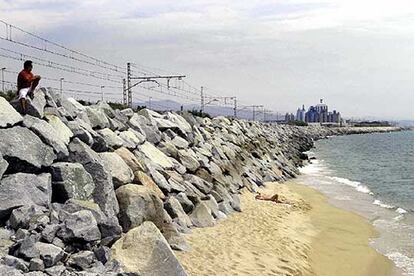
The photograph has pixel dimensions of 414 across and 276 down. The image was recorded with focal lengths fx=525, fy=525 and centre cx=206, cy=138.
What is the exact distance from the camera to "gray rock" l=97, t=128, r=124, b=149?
45.9 ft

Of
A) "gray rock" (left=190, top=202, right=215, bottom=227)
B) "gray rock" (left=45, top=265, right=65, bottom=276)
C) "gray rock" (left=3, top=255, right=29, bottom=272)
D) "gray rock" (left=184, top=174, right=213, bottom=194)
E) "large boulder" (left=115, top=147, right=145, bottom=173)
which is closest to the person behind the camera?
"gray rock" (left=3, top=255, right=29, bottom=272)

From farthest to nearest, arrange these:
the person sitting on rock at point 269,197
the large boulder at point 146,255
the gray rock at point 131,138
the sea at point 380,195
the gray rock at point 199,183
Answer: the person sitting on rock at point 269,197 → the sea at point 380,195 → the gray rock at point 199,183 → the gray rock at point 131,138 → the large boulder at point 146,255

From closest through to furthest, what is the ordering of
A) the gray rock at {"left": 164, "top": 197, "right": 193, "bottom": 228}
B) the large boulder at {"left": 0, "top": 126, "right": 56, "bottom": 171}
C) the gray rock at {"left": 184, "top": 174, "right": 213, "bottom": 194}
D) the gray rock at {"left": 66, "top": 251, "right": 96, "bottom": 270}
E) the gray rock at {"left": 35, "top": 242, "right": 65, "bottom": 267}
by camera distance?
the gray rock at {"left": 35, "top": 242, "right": 65, "bottom": 267} < the gray rock at {"left": 66, "top": 251, "right": 96, "bottom": 270} < the large boulder at {"left": 0, "top": 126, "right": 56, "bottom": 171} < the gray rock at {"left": 164, "top": 197, "right": 193, "bottom": 228} < the gray rock at {"left": 184, "top": 174, "right": 213, "bottom": 194}

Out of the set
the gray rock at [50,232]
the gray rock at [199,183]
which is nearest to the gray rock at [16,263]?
the gray rock at [50,232]

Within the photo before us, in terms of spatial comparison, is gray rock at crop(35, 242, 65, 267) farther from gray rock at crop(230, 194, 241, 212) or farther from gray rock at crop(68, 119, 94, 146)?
gray rock at crop(230, 194, 241, 212)

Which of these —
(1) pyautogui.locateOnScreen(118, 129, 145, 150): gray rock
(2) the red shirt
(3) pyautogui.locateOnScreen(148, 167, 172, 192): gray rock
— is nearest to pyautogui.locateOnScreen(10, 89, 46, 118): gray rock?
(2) the red shirt

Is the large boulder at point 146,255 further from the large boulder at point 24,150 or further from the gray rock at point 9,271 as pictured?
the large boulder at point 24,150

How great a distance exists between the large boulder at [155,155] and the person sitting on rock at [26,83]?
15.6 ft

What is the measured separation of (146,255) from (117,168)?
367cm

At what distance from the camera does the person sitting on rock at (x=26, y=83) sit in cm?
1147

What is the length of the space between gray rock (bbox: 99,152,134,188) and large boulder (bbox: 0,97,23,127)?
2355mm

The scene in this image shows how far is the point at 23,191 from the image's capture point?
938cm

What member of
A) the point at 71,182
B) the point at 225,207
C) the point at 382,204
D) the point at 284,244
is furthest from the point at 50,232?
the point at 382,204

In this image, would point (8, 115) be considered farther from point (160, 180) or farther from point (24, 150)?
point (160, 180)
